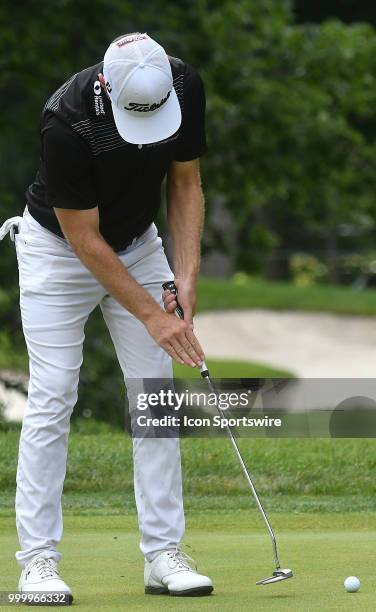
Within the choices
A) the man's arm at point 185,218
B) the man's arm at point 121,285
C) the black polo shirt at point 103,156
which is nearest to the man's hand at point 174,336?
the man's arm at point 121,285

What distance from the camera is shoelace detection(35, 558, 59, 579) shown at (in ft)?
14.7

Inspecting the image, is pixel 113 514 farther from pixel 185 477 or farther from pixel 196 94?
pixel 196 94

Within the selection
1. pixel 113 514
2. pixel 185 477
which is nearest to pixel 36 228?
pixel 113 514

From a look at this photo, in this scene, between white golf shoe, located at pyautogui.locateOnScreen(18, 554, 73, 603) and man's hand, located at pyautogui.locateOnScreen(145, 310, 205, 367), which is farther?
man's hand, located at pyautogui.locateOnScreen(145, 310, 205, 367)

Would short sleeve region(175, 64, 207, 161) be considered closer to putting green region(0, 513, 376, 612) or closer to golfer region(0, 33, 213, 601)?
golfer region(0, 33, 213, 601)

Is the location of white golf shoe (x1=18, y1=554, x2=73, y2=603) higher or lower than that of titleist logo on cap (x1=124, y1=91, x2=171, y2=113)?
lower

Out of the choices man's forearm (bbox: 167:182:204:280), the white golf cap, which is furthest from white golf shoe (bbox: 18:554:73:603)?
the white golf cap

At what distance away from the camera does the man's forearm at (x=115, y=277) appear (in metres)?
4.50

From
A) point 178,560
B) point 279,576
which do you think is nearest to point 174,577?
point 178,560

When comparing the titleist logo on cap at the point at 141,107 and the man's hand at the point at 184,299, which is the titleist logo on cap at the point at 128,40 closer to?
the titleist logo on cap at the point at 141,107

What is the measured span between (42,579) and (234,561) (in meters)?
0.95

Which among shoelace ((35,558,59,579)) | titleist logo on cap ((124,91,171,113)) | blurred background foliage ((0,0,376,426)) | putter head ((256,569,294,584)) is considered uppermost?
blurred background foliage ((0,0,376,426))

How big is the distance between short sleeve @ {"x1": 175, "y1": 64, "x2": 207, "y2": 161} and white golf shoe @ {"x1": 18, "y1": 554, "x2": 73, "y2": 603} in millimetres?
1397

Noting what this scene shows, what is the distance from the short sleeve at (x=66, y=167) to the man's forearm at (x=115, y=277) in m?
0.14
